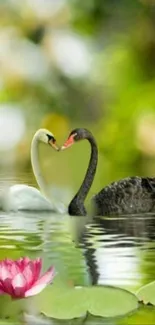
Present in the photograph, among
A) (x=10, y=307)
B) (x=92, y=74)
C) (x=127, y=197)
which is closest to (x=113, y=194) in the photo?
(x=127, y=197)

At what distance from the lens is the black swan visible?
2.14 metres

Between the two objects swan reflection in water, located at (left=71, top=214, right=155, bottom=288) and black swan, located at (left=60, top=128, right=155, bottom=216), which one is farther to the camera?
black swan, located at (left=60, top=128, right=155, bottom=216)

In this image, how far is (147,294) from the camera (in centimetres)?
195

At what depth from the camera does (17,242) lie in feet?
6.73

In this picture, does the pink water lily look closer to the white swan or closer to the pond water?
the pond water

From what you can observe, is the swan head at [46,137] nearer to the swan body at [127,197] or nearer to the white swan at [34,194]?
the white swan at [34,194]

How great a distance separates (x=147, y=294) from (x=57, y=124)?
0.45 meters

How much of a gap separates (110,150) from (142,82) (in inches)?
7.1

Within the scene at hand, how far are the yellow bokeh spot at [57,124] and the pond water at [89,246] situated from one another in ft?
0.60

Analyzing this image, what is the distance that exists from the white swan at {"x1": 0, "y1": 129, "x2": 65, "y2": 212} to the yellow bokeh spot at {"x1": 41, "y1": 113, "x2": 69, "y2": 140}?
0.04 feet

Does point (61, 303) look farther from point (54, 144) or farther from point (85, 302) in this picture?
point (54, 144)

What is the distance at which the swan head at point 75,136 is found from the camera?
7.03ft

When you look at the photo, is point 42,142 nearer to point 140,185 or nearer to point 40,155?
point 40,155

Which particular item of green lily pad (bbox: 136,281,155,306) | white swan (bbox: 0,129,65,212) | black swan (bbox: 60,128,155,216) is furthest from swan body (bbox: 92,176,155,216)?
green lily pad (bbox: 136,281,155,306)
